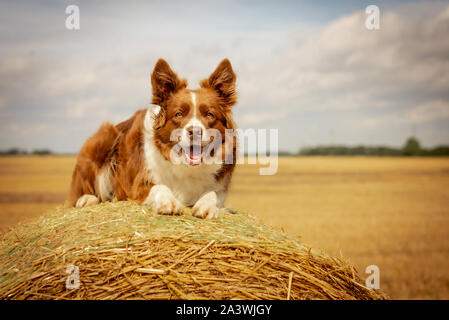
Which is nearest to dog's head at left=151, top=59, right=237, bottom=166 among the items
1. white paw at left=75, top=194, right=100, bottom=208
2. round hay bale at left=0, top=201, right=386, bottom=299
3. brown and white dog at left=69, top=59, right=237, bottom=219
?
brown and white dog at left=69, top=59, right=237, bottom=219

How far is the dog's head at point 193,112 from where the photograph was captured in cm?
412

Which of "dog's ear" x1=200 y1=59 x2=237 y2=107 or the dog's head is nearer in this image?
the dog's head

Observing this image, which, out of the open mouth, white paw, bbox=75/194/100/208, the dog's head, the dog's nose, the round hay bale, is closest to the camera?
the round hay bale

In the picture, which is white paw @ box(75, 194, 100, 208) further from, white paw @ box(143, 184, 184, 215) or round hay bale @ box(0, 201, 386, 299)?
white paw @ box(143, 184, 184, 215)

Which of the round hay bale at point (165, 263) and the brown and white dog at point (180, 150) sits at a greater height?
the brown and white dog at point (180, 150)

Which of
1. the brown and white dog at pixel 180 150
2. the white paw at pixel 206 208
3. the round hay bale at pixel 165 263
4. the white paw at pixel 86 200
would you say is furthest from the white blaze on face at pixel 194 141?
the white paw at pixel 86 200

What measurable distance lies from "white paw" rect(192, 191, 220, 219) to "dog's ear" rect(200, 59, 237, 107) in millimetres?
1168

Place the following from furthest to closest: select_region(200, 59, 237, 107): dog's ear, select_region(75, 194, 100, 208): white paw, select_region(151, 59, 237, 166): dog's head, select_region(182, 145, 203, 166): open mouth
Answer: select_region(75, 194, 100, 208): white paw < select_region(200, 59, 237, 107): dog's ear < select_region(182, 145, 203, 166): open mouth < select_region(151, 59, 237, 166): dog's head

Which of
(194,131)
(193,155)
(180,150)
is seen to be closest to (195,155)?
(193,155)

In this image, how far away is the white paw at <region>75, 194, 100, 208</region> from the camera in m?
5.34

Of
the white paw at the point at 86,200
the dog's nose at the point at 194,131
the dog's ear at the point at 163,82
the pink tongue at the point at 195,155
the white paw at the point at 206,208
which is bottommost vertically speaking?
the white paw at the point at 86,200

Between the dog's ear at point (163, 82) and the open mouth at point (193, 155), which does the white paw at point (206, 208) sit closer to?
the open mouth at point (193, 155)

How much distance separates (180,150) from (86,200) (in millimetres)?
1916
